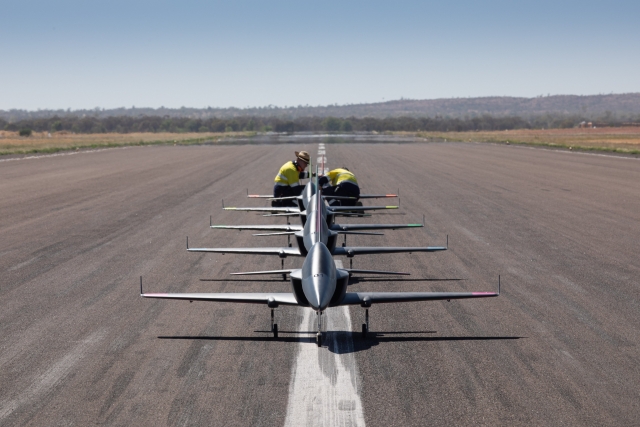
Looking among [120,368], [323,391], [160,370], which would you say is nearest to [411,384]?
[323,391]

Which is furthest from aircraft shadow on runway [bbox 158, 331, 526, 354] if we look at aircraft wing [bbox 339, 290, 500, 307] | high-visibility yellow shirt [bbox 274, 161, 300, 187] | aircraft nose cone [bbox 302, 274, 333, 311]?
high-visibility yellow shirt [bbox 274, 161, 300, 187]

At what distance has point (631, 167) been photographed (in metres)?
51.1

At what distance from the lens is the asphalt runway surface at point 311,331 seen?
8.29 metres

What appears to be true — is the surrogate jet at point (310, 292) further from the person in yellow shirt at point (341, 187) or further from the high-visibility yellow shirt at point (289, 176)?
the person in yellow shirt at point (341, 187)

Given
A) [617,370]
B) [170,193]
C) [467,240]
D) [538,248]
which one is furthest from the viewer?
[170,193]

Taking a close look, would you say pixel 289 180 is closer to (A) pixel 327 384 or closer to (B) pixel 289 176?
(B) pixel 289 176

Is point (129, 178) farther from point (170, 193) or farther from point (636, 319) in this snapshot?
point (636, 319)

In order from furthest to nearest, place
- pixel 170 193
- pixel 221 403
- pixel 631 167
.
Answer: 1. pixel 631 167
2. pixel 170 193
3. pixel 221 403

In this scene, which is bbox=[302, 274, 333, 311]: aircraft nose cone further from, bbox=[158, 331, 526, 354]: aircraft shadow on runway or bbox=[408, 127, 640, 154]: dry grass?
bbox=[408, 127, 640, 154]: dry grass

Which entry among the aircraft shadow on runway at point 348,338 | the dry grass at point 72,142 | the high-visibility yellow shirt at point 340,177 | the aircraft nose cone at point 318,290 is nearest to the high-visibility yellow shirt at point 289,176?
the high-visibility yellow shirt at point 340,177

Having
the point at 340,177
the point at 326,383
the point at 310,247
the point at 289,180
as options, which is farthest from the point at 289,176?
the point at 326,383

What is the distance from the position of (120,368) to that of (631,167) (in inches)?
1956

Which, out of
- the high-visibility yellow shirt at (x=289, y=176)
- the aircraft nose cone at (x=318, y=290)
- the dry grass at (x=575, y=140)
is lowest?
the dry grass at (x=575, y=140)

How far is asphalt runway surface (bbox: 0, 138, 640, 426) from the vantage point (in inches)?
326
